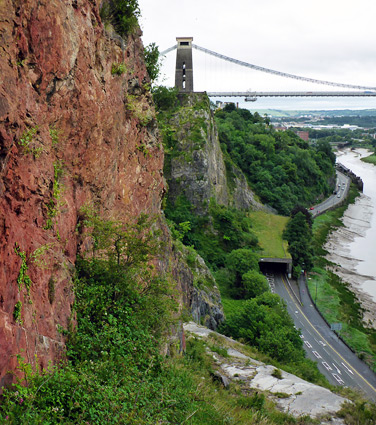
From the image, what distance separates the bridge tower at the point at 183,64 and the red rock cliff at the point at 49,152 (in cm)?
3810

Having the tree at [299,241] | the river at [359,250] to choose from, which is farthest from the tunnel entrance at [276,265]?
the river at [359,250]

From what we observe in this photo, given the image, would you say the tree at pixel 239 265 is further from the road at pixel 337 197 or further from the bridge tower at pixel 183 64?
the road at pixel 337 197

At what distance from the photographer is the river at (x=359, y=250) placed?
43.4 m

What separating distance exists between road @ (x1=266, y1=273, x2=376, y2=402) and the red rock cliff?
19.4 meters

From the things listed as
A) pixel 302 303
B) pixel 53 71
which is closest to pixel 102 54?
pixel 53 71

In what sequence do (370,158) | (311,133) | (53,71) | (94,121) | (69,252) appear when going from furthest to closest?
(311,133), (370,158), (94,121), (69,252), (53,71)

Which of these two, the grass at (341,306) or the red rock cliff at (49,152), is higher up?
the red rock cliff at (49,152)

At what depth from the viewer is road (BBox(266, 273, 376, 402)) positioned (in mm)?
28500

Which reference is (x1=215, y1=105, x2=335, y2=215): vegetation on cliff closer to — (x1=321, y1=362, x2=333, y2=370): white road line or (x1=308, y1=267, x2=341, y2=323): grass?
(x1=308, y1=267, x2=341, y2=323): grass

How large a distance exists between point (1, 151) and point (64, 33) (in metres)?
3.50

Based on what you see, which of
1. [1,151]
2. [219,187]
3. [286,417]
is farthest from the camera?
[219,187]

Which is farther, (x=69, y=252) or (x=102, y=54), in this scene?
(x=102, y=54)

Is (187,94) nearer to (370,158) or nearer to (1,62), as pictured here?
(1,62)

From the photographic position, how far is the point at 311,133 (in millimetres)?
192375
